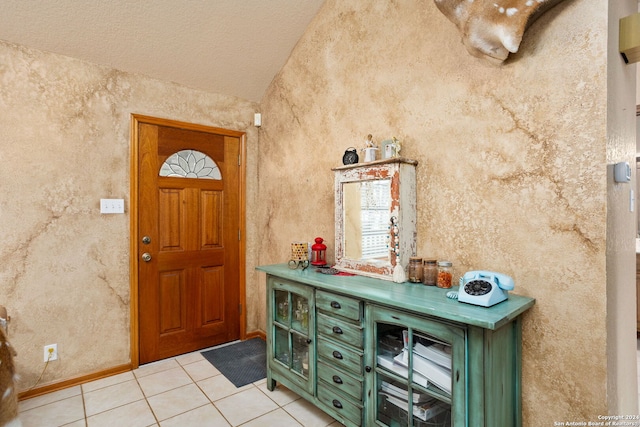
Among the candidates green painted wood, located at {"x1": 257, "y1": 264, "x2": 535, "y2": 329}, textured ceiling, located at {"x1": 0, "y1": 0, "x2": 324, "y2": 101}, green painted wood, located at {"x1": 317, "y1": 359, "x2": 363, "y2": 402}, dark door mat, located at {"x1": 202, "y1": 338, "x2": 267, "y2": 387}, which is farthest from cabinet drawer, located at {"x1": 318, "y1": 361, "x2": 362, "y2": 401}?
textured ceiling, located at {"x1": 0, "y1": 0, "x2": 324, "y2": 101}

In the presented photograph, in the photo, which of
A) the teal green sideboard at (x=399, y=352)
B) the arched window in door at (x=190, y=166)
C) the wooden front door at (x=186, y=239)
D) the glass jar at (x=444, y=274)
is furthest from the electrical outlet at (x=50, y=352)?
the glass jar at (x=444, y=274)

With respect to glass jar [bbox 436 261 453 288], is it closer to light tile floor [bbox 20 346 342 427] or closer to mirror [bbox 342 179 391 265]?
mirror [bbox 342 179 391 265]

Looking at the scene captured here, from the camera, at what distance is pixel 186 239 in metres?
3.00

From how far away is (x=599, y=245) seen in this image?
1.36 m

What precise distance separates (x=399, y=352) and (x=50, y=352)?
251cm

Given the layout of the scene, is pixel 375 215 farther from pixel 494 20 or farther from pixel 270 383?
pixel 270 383

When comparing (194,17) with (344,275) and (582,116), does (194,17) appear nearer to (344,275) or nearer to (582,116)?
(344,275)

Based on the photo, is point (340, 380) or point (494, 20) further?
point (340, 380)

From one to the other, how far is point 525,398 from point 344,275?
1.11m

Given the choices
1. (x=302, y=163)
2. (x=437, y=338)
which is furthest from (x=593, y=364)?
(x=302, y=163)

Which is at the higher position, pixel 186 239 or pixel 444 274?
pixel 186 239

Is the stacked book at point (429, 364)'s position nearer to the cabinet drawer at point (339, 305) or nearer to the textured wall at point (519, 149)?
the cabinet drawer at point (339, 305)

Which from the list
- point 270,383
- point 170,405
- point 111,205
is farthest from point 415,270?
point 111,205

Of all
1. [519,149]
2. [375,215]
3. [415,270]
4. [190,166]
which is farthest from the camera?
[190,166]
